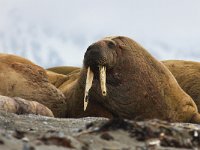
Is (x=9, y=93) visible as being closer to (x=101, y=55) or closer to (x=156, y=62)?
(x=101, y=55)

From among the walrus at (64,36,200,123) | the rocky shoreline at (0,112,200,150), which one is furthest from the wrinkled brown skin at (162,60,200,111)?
the rocky shoreline at (0,112,200,150)

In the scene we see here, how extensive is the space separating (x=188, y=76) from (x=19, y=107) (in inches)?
335

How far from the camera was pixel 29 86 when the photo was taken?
12.8 m

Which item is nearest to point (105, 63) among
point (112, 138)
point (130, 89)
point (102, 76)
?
point (102, 76)

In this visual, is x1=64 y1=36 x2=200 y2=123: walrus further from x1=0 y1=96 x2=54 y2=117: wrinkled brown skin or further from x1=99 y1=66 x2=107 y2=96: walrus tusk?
x1=0 y1=96 x2=54 y2=117: wrinkled brown skin

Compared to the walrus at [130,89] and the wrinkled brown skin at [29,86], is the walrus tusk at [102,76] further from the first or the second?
the wrinkled brown skin at [29,86]

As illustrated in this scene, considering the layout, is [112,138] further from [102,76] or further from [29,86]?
[29,86]

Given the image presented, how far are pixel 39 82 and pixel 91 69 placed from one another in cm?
224

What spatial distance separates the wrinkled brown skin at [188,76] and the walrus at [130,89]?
3.89m

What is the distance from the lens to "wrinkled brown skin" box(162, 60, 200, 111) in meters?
16.3

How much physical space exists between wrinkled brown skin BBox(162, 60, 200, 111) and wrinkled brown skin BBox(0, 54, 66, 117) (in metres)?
5.19

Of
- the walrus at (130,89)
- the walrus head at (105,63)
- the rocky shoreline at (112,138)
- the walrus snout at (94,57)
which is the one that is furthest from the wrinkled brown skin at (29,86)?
the rocky shoreline at (112,138)

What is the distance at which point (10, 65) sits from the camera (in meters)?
13.2

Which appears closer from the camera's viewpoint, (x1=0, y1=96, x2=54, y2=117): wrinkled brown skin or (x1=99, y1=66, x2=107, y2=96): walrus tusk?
(x1=0, y1=96, x2=54, y2=117): wrinkled brown skin
